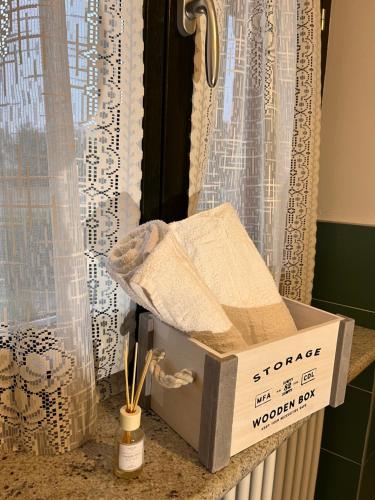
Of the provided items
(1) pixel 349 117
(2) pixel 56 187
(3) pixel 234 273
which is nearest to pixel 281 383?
→ (3) pixel 234 273

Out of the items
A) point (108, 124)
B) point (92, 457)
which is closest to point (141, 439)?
point (92, 457)

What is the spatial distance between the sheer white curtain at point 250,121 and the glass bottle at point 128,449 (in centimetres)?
42

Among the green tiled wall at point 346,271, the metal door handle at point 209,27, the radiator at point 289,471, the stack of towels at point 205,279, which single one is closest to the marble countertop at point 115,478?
the stack of towels at point 205,279

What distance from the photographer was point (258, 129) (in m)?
0.94

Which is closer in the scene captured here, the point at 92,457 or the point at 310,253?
the point at 92,457

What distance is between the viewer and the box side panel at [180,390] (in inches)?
24.2

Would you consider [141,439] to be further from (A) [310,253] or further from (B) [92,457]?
(A) [310,253]

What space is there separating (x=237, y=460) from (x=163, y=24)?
2.50 feet

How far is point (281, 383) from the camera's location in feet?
2.16

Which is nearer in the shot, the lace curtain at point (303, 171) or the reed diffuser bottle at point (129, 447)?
the reed diffuser bottle at point (129, 447)

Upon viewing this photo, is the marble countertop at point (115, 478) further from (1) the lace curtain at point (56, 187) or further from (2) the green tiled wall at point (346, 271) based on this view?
(2) the green tiled wall at point (346, 271)

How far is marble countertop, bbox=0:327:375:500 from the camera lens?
1.80 feet

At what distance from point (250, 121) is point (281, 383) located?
582 millimetres

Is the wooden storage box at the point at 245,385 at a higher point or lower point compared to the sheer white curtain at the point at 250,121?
lower
